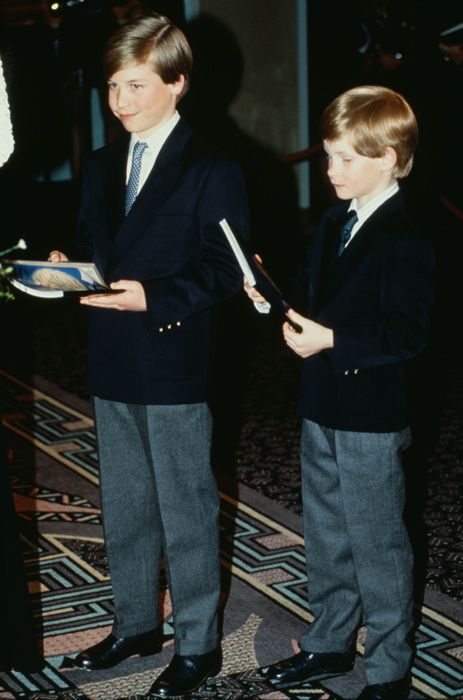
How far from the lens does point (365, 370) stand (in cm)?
262

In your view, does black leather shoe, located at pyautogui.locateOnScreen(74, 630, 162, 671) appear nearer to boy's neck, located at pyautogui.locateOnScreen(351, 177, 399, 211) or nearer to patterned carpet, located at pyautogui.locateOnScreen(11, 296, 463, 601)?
patterned carpet, located at pyautogui.locateOnScreen(11, 296, 463, 601)

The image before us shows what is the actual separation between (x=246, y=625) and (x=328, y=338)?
3.66ft

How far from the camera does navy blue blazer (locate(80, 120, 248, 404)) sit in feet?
8.70

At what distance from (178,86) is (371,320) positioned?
72cm

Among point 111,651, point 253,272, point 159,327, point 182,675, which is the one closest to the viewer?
point 253,272

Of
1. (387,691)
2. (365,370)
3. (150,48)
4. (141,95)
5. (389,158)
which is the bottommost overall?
(387,691)

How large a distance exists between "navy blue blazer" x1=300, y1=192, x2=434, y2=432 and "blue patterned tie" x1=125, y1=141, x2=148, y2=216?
0.49 metres

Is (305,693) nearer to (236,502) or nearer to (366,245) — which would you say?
(366,245)

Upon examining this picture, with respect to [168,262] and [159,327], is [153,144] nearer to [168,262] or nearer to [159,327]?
[168,262]

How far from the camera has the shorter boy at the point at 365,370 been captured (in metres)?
2.52

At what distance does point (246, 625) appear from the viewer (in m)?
3.26

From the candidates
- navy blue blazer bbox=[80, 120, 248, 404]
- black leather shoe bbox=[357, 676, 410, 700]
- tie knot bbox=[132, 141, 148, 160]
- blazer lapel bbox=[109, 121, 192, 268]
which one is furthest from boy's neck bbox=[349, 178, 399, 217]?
black leather shoe bbox=[357, 676, 410, 700]

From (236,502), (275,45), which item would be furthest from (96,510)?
(275,45)

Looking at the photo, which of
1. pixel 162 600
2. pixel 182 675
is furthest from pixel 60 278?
pixel 162 600
